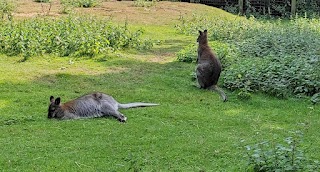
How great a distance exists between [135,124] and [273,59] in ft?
14.0

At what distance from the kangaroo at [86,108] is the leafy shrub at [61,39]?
3927mm

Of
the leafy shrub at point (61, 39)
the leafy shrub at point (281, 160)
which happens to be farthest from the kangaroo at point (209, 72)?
the leafy shrub at point (281, 160)

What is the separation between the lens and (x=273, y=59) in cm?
1036

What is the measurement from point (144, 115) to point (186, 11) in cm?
1313

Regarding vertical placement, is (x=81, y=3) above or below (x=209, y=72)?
above

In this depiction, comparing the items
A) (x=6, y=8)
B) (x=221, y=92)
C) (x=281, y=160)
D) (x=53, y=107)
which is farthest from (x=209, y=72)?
(x=6, y=8)

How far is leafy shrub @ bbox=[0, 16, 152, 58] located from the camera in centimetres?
1126

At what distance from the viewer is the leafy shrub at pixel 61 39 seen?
443 inches

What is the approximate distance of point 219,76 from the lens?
9.72 m

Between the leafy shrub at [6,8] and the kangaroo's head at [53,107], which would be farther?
the leafy shrub at [6,8]

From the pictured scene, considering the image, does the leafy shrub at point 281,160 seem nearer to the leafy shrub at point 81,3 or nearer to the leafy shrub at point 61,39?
the leafy shrub at point 61,39

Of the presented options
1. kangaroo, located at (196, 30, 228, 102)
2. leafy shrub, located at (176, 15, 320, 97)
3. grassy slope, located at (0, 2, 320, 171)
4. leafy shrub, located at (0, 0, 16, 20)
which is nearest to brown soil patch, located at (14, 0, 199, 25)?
leafy shrub, located at (0, 0, 16, 20)

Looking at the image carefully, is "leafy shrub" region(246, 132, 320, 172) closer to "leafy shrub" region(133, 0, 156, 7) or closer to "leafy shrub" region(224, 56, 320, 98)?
"leafy shrub" region(224, 56, 320, 98)

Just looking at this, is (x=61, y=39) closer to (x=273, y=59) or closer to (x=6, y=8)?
(x=273, y=59)
